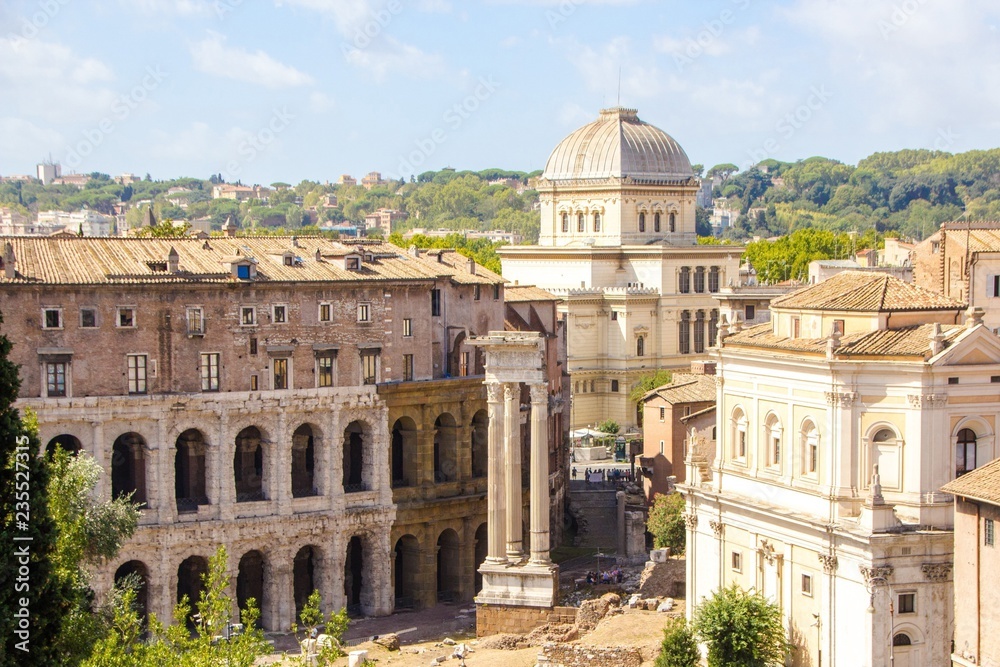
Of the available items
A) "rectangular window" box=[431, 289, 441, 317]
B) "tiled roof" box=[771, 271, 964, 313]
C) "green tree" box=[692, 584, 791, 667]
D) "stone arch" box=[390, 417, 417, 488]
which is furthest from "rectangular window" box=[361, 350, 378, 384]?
"green tree" box=[692, 584, 791, 667]

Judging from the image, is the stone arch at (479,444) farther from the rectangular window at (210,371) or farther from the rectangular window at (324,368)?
the rectangular window at (210,371)

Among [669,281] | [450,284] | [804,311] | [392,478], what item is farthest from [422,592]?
[669,281]

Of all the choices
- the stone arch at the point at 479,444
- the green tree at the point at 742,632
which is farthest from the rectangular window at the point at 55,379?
the green tree at the point at 742,632

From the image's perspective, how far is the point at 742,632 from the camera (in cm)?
5694

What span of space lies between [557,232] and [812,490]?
76187 mm

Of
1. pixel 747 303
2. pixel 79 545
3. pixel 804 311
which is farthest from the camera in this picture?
pixel 747 303

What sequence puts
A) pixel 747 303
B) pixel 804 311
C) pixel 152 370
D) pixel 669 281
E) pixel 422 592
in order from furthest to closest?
1. pixel 669 281
2. pixel 747 303
3. pixel 422 592
4. pixel 152 370
5. pixel 804 311

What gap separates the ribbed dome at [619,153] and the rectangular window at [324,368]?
54.5 meters

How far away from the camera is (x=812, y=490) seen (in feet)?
189

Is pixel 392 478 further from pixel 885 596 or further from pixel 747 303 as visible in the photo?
pixel 885 596

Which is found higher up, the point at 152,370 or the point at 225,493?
the point at 152,370

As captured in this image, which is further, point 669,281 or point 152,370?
point 669,281

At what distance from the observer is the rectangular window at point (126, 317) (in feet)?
238

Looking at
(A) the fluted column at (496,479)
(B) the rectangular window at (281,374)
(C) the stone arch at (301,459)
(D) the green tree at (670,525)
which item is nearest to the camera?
(A) the fluted column at (496,479)
